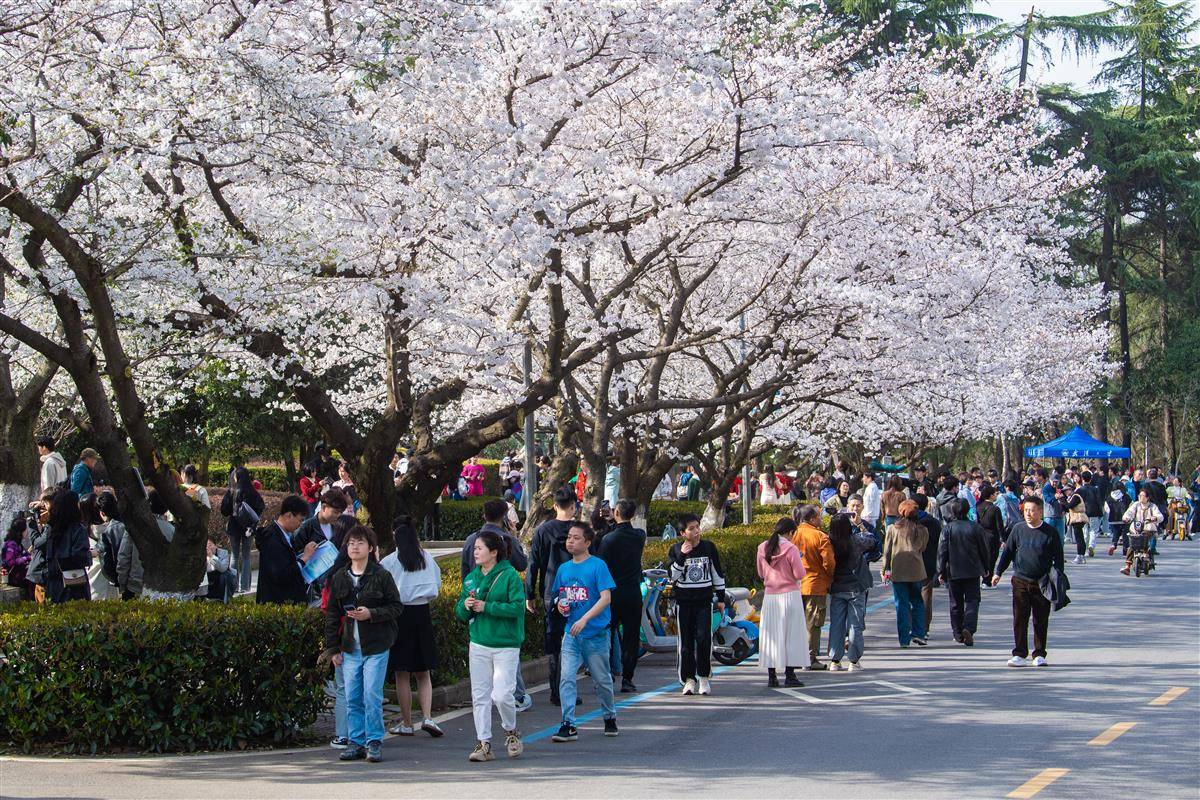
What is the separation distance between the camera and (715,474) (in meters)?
25.8

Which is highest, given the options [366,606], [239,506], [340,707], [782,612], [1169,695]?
[239,506]

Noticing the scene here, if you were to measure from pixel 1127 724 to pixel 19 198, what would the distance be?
936 cm

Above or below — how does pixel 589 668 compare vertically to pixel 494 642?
below

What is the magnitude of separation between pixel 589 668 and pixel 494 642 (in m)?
1.12

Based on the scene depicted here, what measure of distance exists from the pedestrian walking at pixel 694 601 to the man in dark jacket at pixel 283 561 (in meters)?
3.25

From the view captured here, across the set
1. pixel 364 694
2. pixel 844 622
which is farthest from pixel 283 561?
pixel 844 622

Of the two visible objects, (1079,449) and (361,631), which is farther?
(1079,449)

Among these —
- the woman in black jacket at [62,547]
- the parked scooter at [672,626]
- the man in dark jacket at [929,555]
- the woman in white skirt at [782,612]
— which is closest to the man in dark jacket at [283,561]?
the woman in black jacket at [62,547]

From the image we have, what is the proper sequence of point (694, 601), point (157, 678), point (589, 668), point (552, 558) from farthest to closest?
point (694, 601) < point (552, 558) < point (589, 668) < point (157, 678)

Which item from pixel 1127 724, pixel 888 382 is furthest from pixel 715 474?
pixel 1127 724

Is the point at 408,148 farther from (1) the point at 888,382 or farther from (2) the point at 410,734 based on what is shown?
(1) the point at 888,382

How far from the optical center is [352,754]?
28.7 feet

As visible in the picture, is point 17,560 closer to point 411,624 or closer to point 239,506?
point 239,506

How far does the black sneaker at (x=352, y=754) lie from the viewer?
8.74m
